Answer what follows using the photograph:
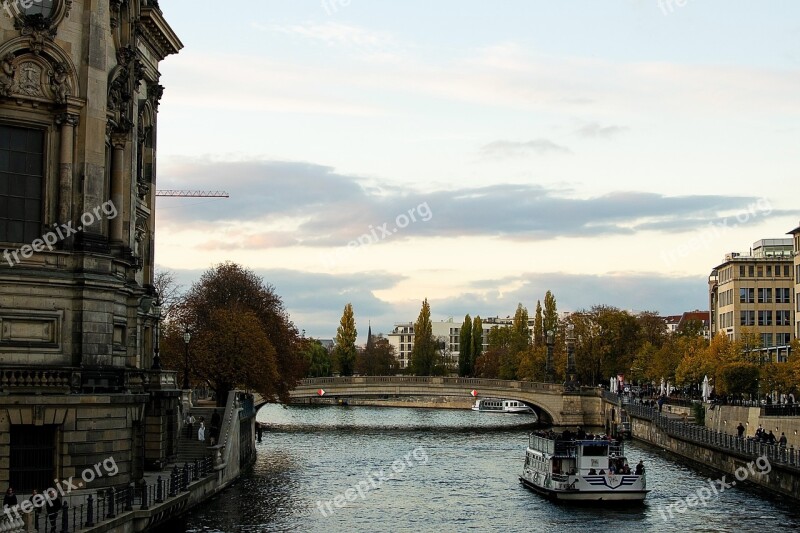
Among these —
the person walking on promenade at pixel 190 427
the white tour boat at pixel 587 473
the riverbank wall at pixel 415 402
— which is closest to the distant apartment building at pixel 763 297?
the riverbank wall at pixel 415 402

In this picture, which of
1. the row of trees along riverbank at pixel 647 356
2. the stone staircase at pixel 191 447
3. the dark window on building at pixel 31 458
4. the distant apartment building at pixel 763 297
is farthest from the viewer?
the distant apartment building at pixel 763 297

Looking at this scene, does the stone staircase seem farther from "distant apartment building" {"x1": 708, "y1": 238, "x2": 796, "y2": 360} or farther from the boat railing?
"distant apartment building" {"x1": 708, "y1": 238, "x2": 796, "y2": 360}

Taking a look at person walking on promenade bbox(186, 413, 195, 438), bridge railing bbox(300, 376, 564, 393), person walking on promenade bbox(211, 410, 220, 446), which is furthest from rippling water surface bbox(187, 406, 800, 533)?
bridge railing bbox(300, 376, 564, 393)

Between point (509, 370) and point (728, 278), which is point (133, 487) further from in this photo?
point (509, 370)

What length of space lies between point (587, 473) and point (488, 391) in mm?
65337

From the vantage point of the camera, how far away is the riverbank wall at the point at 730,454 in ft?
192

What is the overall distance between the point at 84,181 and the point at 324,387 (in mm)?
83124

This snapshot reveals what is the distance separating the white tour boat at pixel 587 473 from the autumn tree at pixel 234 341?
29.4m

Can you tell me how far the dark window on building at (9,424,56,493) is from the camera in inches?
1634

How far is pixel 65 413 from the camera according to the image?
42188 mm

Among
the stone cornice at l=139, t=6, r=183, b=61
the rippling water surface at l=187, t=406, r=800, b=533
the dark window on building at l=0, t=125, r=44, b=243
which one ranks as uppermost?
the stone cornice at l=139, t=6, r=183, b=61

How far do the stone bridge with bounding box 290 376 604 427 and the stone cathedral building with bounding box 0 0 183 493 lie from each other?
79.2 m

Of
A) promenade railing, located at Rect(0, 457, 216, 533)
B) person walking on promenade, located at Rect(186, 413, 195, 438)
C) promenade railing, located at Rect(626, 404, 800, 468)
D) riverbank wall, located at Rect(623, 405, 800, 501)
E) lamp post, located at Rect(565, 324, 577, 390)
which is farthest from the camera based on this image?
lamp post, located at Rect(565, 324, 577, 390)

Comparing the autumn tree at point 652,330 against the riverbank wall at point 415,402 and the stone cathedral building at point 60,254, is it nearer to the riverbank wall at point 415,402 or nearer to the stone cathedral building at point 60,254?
the riverbank wall at point 415,402
